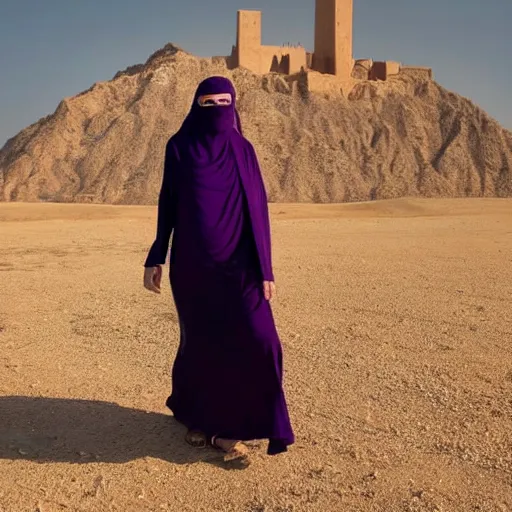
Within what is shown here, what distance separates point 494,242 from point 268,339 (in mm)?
11528

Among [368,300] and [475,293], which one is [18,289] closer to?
[368,300]

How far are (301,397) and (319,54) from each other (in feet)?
141

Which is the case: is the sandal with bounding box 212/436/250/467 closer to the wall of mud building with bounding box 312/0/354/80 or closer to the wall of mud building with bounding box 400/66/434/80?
the wall of mud building with bounding box 312/0/354/80

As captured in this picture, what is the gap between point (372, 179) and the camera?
42031 millimetres

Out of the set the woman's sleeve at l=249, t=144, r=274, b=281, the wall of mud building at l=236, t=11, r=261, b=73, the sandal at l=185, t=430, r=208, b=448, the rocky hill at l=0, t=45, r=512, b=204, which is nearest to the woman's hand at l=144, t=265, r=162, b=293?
the woman's sleeve at l=249, t=144, r=274, b=281

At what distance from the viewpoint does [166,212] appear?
3.61m

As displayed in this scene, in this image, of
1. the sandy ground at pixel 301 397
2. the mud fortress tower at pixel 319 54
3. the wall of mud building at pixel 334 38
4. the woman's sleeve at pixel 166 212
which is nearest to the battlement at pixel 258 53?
the mud fortress tower at pixel 319 54

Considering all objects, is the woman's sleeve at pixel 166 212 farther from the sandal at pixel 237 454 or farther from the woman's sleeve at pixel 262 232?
the sandal at pixel 237 454

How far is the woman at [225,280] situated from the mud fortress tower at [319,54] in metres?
40.2

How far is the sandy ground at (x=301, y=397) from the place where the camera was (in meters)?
3.13

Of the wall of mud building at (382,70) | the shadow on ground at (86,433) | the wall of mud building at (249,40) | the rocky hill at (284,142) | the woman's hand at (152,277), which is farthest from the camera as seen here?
the wall of mud building at (382,70)

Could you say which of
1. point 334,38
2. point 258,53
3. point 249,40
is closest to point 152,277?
point 334,38

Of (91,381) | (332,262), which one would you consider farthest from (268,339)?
(332,262)

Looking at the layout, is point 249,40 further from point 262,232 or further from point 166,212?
point 262,232
